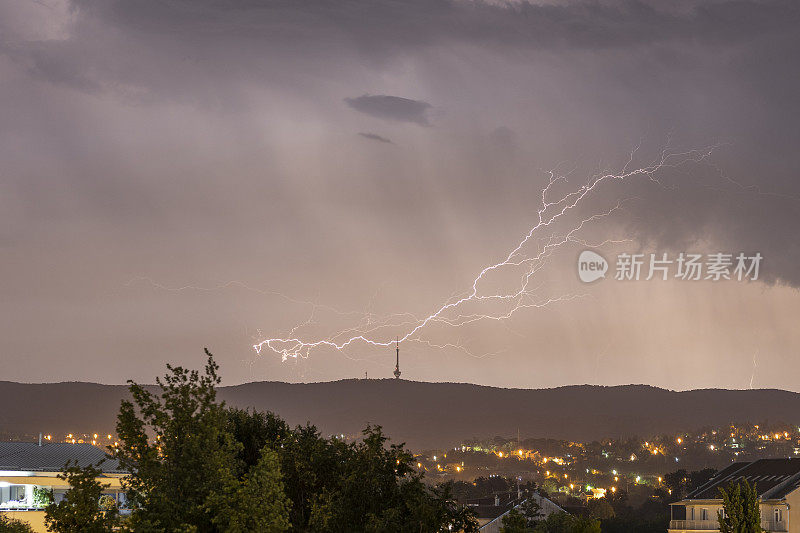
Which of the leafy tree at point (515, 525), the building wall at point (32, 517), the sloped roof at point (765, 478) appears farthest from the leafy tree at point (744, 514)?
the sloped roof at point (765, 478)

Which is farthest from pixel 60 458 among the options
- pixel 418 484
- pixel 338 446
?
pixel 418 484

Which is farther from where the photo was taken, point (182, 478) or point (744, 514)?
point (744, 514)

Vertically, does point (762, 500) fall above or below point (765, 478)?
below

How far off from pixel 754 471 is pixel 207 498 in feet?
266

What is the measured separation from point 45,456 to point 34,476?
25.6ft

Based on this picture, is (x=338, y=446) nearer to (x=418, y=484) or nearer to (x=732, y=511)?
(x=418, y=484)

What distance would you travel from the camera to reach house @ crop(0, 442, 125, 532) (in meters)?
53.8

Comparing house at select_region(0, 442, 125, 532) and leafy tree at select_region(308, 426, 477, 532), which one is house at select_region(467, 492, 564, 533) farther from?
leafy tree at select_region(308, 426, 477, 532)

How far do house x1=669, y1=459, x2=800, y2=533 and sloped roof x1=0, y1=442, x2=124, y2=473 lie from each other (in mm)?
41463

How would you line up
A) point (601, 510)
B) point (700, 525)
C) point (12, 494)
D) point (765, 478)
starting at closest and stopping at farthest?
1. point (12, 494)
2. point (700, 525)
3. point (765, 478)
4. point (601, 510)

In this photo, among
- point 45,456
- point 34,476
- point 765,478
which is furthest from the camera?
point 765,478

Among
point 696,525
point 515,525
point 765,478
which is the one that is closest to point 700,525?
point 696,525

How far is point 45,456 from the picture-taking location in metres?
64.9

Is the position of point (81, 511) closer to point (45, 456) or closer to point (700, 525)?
point (45, 456)
